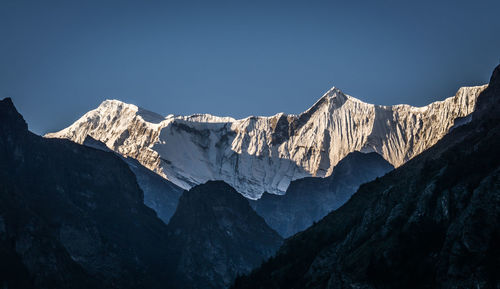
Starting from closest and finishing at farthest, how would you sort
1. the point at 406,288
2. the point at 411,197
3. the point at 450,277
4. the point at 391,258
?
the point at 450,277
the point at 406,288
the point at 391,258
the point at 411,197

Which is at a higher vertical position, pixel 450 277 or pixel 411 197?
pixel 411 197

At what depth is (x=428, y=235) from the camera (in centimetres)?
14162

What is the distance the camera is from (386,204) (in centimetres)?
17925

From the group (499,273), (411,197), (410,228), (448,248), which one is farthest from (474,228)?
(411,197)

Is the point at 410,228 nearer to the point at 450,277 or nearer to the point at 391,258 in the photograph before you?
the point at 391,258

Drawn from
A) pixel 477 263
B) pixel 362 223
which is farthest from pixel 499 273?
pixel 362 223

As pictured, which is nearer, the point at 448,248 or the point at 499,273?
the point at 499,273

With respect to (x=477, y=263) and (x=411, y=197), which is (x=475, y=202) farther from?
(x=411, y=197)

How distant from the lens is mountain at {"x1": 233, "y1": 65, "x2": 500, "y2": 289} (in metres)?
123

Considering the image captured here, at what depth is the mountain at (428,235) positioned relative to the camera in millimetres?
122688

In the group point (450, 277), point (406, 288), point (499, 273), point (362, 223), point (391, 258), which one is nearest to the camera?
point (499, 273)

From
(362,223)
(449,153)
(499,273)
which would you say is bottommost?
(499,273)

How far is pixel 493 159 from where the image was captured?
147 metres

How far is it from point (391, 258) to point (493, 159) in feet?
94.4
